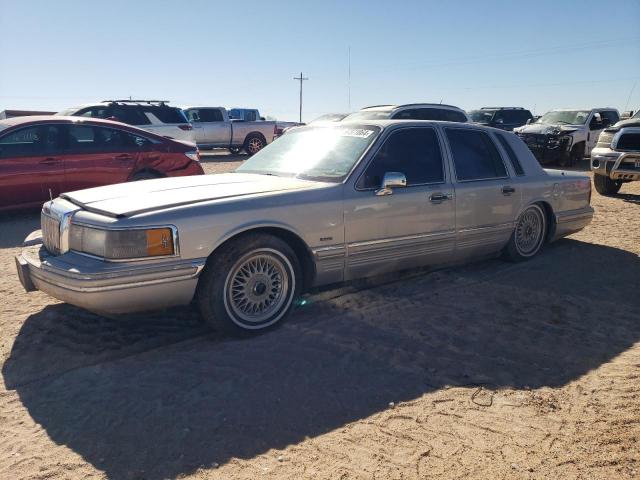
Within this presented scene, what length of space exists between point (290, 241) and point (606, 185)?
9352 millimetres

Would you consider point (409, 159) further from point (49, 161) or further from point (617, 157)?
point (617, 157)

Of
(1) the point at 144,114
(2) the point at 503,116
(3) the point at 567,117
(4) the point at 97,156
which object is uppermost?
(2) the point at 503,116

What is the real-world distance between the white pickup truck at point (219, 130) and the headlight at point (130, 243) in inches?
708

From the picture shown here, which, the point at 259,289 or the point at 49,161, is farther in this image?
the point at 49,161

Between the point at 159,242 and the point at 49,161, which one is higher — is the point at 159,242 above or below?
below

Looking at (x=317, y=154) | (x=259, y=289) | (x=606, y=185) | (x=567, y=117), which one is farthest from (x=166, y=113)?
(x=567, y=117)

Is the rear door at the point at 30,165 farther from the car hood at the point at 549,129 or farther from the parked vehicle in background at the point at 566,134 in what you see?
the car hood at the point at 549,129

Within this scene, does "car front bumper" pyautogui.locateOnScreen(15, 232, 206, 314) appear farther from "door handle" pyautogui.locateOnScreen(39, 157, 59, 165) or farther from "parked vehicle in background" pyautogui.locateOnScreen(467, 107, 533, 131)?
"parked vehicle in background" pyautogui.locateOnScreen(467, 107, 533, 131)

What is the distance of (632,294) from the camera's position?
4906mm

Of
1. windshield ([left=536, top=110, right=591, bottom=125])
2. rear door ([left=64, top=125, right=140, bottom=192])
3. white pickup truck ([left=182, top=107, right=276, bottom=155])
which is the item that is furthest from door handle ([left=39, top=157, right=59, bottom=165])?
windshield ([left=536, top=110, right=591, bottom=125])

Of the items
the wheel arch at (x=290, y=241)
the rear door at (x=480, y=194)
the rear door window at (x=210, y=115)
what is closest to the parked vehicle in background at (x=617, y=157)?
the rear door at (x=480, y=194)

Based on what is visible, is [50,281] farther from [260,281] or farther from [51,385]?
[260,281]

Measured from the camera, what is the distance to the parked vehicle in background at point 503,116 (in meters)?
20.5

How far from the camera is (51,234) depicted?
3.99m
